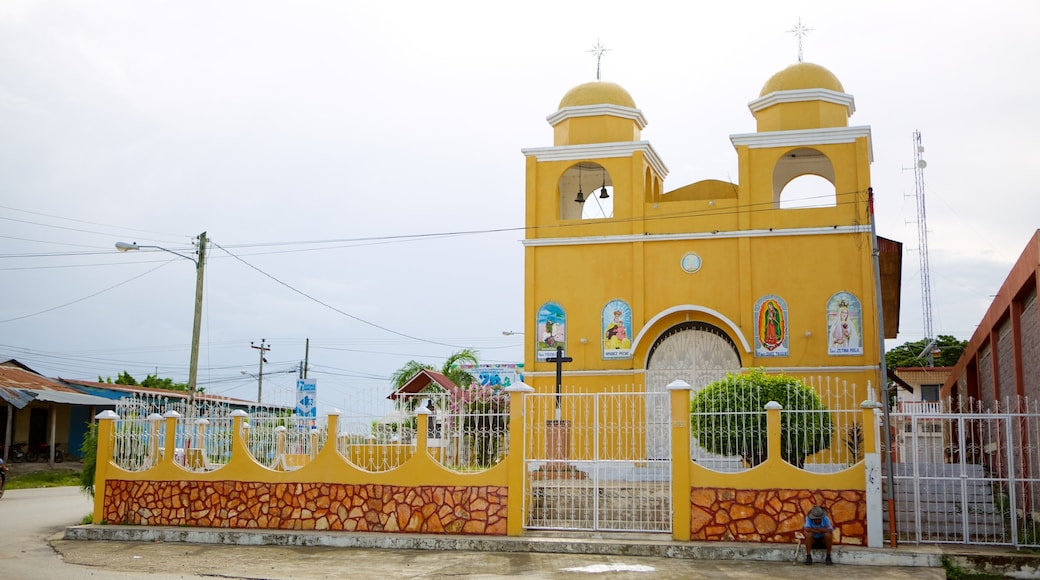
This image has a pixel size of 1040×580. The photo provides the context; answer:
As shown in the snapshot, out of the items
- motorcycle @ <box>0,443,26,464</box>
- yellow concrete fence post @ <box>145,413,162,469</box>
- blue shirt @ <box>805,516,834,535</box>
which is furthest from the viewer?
motorcycle @ <box>0,443,26,464</box>

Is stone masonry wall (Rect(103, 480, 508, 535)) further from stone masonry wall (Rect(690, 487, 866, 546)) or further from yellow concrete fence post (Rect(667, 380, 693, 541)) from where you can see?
stone masonry wall (Rect(690, 487, 866, 546))

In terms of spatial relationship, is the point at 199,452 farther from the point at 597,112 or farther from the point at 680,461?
the point at 597,112

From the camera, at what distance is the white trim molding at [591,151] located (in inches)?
924

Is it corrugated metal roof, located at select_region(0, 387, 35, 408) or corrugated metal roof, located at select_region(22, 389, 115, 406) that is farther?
corrugated metal roof, located at select_region(22, 389, 115, 406)

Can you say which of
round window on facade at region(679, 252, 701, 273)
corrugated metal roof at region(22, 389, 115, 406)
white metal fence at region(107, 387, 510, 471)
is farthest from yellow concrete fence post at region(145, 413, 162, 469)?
corrugated metal roof at region(22, 389, 115, 406)

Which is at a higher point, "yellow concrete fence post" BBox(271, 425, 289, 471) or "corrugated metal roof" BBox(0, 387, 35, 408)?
"corrugated metal roof" BBox(0, 387, 35, 408)

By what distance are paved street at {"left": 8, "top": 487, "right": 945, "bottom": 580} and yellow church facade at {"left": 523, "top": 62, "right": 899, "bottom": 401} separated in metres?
8.65

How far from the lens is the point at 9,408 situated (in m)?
29.3

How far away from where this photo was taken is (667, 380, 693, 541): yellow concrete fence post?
13.4 m

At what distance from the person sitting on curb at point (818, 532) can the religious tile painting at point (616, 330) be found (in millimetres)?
10276

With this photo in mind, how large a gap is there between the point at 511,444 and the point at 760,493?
11.3 feet

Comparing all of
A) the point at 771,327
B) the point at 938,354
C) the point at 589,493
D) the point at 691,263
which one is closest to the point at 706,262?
the point at 691,263

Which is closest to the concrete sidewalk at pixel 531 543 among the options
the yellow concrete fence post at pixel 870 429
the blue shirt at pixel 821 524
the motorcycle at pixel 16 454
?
the blue shirt at pixel 821 524

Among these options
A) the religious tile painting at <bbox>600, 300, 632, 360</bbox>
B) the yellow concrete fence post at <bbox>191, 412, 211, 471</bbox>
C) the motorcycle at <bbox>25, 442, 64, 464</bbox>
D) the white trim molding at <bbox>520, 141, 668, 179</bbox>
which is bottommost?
the motorcycle at <bbox>25, 442, 64, 464</bbox>
